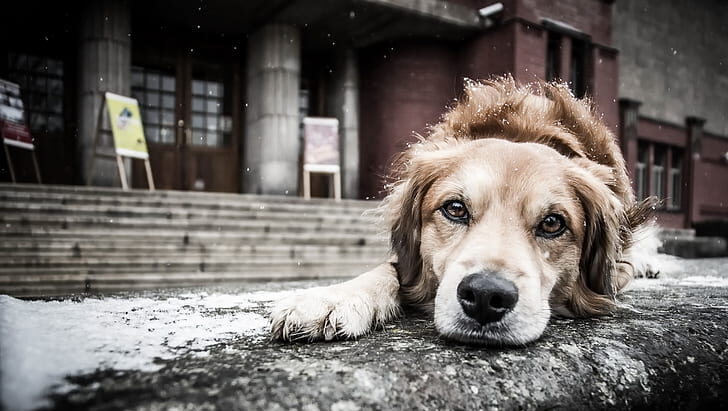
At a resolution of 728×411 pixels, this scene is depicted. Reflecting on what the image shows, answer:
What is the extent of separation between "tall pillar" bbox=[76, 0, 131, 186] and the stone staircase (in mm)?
3985

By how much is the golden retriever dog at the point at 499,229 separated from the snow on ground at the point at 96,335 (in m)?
0.32

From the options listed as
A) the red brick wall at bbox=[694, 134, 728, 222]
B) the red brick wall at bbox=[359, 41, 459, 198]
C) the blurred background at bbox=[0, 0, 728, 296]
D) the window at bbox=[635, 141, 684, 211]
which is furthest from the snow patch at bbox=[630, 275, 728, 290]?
the red brick wall at bbox=[694, 134, 728, 222]

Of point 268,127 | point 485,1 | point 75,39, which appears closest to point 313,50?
point 268,127

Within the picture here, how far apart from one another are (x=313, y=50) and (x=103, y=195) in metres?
8.31

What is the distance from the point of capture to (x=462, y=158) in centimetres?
232

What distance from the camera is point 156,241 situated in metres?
6.36

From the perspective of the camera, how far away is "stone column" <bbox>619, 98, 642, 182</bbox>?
1553 centimetres

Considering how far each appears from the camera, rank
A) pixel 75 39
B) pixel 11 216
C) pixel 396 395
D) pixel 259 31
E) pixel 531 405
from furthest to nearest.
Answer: pixel 259 31
pixel 75 39
pixel 11 216
pixel 531 405
pixel 396 395

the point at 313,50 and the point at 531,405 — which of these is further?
the point at 313,50

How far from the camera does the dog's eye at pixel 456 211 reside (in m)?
2.11

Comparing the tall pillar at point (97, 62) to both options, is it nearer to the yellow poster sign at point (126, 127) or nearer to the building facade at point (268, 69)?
the building facade at point (268, 69)

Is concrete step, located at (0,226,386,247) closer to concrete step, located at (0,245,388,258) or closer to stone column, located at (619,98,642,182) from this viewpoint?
concrete step, located at (0,245,388,258)

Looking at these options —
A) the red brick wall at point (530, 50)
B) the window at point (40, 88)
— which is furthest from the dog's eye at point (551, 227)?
the window at point (40, 88)

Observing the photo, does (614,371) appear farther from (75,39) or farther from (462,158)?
(75,39)
